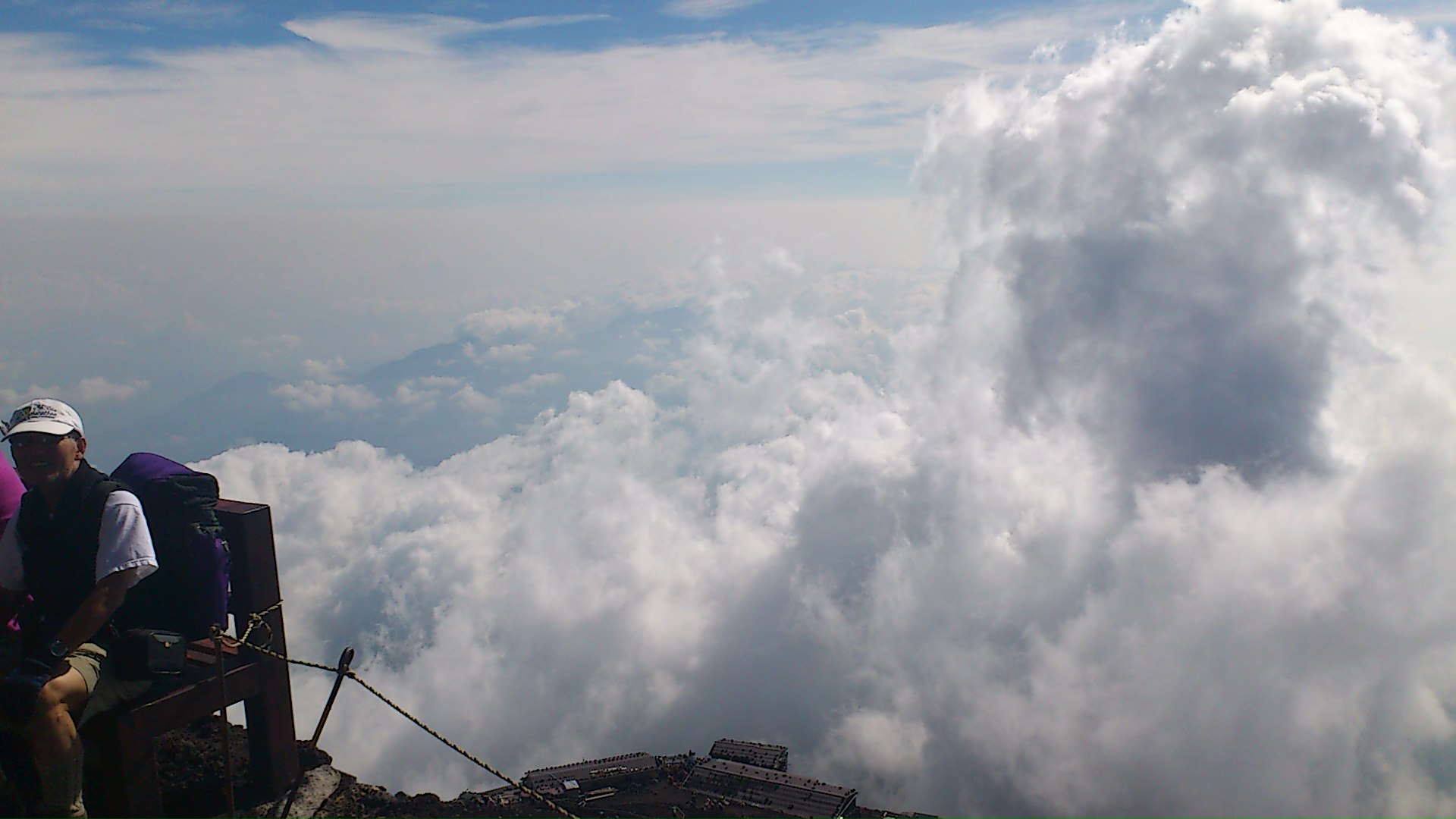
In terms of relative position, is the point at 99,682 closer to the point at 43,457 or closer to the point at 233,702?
the point at 233,702

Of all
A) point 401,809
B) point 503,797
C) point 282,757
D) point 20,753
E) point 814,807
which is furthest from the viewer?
point 814,807

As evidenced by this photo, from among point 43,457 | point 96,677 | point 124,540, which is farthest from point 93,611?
point 43,457

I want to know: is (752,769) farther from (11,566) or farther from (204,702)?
(11,566)

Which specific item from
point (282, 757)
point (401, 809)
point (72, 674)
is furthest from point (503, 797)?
point (72, 674)

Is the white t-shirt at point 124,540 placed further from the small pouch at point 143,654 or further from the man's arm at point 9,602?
the man's arm at point 9,602

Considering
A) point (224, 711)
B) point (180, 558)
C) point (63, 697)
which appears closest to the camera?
point (63, 697)

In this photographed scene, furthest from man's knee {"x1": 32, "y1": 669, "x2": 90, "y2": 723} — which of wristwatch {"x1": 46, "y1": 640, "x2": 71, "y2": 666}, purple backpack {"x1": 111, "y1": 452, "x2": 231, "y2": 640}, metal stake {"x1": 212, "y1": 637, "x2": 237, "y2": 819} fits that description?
metal stake {"x1": 212, "y1": 637, "x2": 237, "y2": 819}

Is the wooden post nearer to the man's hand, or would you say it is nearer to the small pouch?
the small pouch
